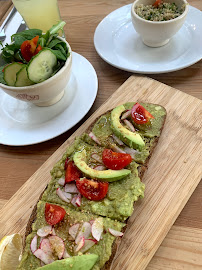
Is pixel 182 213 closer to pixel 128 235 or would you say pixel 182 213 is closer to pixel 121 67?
pixel 128 235

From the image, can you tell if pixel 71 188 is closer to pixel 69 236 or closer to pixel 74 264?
pixel 69 236

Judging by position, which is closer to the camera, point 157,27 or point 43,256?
point 43,256

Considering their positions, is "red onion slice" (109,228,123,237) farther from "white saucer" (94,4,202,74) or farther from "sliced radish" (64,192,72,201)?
"white saucer" (94,4,202,74)

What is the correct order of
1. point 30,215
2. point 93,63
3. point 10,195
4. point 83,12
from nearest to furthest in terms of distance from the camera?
point 30,215
point 10,195
point 93,63
point 83,12

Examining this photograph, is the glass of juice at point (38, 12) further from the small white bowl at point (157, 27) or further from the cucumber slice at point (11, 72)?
the cucumber slice at point (11, 72)

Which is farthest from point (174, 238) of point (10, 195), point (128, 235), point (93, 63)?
point (93, 63)

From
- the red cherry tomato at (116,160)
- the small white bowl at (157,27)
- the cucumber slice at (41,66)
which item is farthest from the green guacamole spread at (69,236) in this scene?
the small white bowl at (157,27)

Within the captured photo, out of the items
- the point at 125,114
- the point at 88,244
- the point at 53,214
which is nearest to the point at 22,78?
the point at 125,114
